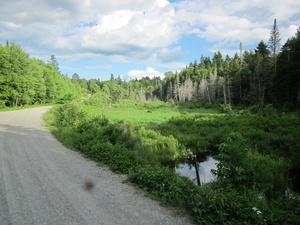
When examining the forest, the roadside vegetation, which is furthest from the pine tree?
the roadside vegetation

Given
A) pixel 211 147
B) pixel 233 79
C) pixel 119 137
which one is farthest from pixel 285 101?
pixel 119 137

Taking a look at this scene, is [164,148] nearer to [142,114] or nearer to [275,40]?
[142,114]

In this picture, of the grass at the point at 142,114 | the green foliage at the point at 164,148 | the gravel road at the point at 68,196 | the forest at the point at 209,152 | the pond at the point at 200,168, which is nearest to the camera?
the gravel road at the point at 68,196

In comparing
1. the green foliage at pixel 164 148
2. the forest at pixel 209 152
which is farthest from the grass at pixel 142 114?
the green foliage at pixel 164 148

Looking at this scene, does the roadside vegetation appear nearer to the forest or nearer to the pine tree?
the forest

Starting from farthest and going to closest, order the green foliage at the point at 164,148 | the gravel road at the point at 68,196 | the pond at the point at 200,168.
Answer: the green foliage at the point at 164,148, the pond at the point at 200,168, the gravel road at the point at 68,196

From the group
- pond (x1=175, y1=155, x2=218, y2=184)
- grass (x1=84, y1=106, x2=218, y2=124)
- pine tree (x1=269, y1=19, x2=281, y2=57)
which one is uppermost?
pine tree (x1=269, y1=19, x2=281, y2=57)

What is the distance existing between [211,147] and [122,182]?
40.2 ft

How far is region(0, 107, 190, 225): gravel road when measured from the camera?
4504 mm

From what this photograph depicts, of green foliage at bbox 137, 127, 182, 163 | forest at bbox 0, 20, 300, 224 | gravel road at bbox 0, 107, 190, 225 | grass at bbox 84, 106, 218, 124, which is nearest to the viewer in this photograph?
gravel road at bbox 0, 107, 190, 225

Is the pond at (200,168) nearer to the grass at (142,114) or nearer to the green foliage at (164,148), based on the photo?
the green foliage at (164,148)

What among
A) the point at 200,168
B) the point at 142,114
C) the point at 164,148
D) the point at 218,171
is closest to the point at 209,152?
the point at 200,168

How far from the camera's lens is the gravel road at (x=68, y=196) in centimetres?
450

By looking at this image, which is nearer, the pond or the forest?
the forest
